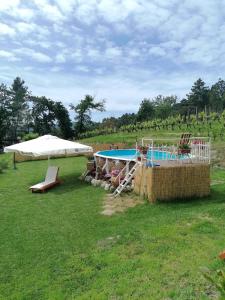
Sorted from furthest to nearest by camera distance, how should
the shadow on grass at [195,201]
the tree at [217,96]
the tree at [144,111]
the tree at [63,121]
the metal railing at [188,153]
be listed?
the tree at [217,96], the tree at [144,111], the tree at [63,121], the metal railing at [188,153], the shadow on grass at [195,201]

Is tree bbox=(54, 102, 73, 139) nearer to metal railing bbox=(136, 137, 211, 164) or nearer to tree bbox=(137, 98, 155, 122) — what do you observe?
tree bbox=(137, 98, 155, 122)

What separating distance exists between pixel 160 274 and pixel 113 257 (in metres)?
1.04

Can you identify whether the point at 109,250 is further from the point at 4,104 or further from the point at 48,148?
→ the point at 4,104

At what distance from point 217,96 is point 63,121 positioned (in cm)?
3275

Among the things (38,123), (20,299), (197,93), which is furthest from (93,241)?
(197,93)

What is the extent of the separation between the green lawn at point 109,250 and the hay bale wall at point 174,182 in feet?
1.07

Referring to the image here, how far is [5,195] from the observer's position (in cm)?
1122

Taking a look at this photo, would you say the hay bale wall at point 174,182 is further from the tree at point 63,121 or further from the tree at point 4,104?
the tree at point 63,121

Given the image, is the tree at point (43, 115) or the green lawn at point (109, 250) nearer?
the green lawn at point (109, 250)

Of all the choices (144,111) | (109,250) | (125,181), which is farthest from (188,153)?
(144,111)

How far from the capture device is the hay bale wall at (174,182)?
365 inches

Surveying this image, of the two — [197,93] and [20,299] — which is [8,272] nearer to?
[20,299]

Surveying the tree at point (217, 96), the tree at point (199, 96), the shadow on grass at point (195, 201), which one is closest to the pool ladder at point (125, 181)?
the shadow on grass at point (195, 201)

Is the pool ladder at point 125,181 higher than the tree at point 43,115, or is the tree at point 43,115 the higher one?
the tree at point 43,115
